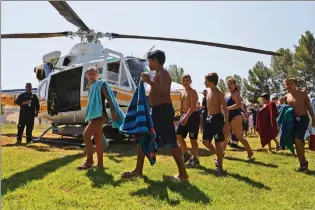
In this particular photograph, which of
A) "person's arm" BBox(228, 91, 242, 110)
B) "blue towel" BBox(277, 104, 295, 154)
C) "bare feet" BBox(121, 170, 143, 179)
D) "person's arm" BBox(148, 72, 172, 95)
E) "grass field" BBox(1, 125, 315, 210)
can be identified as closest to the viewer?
"grass field" BBox(1, 125, 315, 210)

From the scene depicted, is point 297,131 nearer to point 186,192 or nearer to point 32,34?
point 186,192

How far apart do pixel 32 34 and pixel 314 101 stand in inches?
Answer: 322

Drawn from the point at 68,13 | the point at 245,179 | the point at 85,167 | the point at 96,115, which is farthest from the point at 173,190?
the point at 68,13

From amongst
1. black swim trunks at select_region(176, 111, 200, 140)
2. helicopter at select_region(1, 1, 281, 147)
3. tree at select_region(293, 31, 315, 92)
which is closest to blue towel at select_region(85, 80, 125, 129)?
black swim trunks at select_region(176, 111, 200, 140)

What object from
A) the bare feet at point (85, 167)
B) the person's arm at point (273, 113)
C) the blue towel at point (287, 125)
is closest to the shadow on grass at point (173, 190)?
the bare feet at point (85, 167)

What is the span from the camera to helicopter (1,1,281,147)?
9.36 meters

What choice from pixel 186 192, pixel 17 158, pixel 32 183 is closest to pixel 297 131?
pixel 186 192

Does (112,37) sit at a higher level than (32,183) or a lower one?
higher

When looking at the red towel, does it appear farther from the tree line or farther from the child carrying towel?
the tree line

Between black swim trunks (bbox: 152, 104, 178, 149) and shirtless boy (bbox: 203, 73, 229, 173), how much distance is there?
1139 millimetres

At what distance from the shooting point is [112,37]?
400 inches

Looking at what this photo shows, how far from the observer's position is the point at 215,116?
218 inches

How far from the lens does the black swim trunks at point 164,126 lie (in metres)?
4.51

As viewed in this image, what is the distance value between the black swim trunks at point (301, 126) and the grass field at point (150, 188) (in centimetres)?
60
